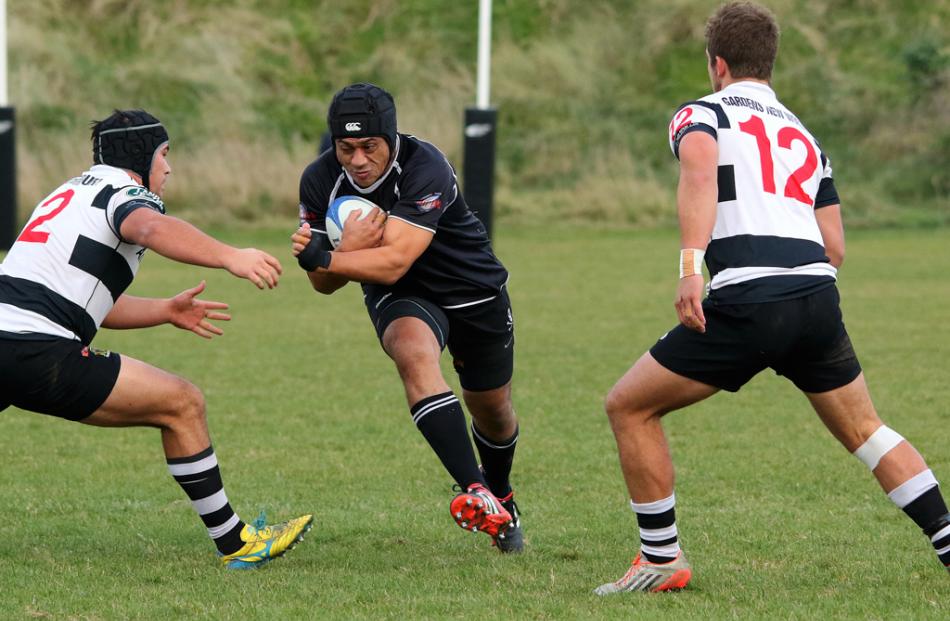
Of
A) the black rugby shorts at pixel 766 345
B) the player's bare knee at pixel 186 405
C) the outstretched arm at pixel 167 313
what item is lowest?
the player's bare knee at pixel 186 405

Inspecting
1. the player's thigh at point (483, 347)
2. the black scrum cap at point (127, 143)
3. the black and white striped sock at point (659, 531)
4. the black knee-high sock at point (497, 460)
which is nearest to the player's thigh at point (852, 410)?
the black and white striped sock at point (659, 531)

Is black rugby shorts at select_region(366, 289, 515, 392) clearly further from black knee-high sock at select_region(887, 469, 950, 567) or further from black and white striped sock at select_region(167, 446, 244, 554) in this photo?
black knee-high sock at select_region(887, 469, 950, 567)

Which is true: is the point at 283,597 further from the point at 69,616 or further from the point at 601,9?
the point at 601,9

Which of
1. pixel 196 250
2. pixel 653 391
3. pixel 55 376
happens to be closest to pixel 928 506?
pixel 653 391

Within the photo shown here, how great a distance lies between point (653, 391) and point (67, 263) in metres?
2.21

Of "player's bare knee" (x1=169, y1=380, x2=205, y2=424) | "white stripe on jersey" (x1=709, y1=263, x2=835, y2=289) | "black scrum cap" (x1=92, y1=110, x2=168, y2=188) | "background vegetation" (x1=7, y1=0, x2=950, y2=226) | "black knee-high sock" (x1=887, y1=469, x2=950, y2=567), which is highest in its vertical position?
"black scrum cap" (x1=92, y1=110, x2=168, y2=188)

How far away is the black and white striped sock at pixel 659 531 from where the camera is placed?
16.6 ft

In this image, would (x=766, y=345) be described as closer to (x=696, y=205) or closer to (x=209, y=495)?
(x=696, y=205)

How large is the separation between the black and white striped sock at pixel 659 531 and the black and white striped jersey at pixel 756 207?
Result: 0.80 metres

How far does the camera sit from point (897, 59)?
31.1 m

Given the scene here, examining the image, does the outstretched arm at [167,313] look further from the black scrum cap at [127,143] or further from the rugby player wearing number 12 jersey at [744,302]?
the rugby player wearing number 12 jersey at [744,302]

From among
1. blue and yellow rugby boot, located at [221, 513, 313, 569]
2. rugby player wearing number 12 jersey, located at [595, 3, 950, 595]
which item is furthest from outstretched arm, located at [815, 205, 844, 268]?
blue and yellow rugby boot, located at [221, 513, 313, 569]

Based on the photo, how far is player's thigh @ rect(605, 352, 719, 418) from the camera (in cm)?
489

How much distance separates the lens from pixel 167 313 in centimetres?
574
